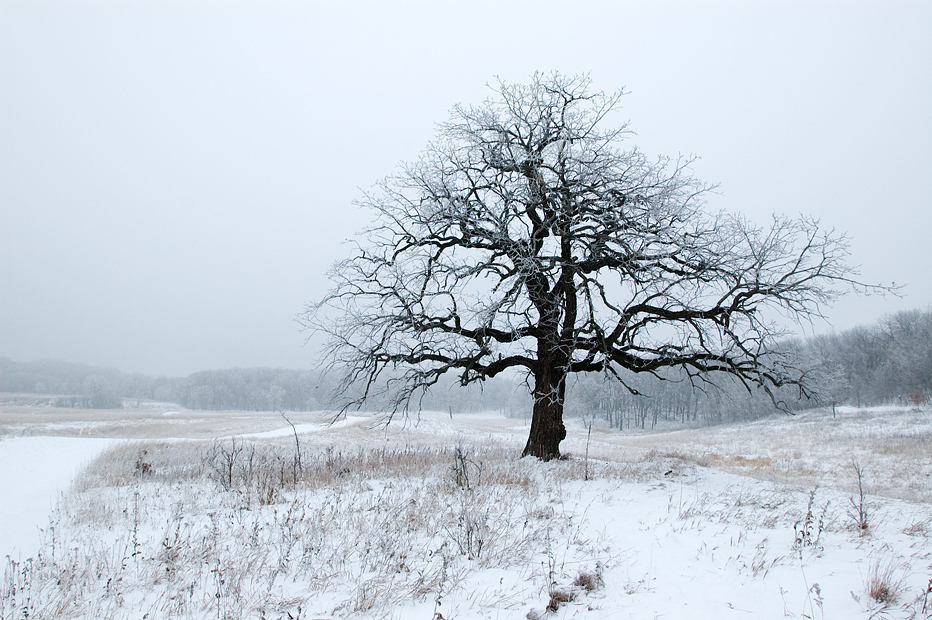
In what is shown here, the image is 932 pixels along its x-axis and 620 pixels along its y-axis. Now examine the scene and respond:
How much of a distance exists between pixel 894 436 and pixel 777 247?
25028mm

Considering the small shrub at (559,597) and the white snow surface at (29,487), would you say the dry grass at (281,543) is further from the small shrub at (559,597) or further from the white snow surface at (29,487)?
the small shrub at (559,597)

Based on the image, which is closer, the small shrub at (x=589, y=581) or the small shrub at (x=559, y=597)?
the small shrub at (x=559, y=597)

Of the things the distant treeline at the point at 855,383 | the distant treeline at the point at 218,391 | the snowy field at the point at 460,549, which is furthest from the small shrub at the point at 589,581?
the distant treeline at the point at 218,391

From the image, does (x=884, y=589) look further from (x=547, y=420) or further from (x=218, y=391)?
(x=218, y=391)

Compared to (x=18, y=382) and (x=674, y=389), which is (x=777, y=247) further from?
(x=18, y=382)

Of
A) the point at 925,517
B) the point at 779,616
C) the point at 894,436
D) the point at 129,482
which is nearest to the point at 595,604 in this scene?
the point at 779,616

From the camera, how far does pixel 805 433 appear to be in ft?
Result: 109

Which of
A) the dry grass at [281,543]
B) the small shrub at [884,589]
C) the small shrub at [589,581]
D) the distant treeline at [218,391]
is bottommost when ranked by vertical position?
the distant treeline at [218,391]

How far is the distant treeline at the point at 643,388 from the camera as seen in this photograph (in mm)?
11248

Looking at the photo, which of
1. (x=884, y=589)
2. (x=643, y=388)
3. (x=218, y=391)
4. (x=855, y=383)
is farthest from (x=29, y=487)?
(x=218, y=391)

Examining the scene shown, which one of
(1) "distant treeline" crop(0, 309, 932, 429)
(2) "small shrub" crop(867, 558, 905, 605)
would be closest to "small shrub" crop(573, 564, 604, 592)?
(2) "small shrub" crop(867, 558, 905, 605)

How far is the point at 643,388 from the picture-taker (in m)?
69.1

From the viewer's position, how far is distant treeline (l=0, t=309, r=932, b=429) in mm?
11248

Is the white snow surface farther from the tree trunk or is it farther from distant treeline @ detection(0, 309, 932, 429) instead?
the tree trunk
